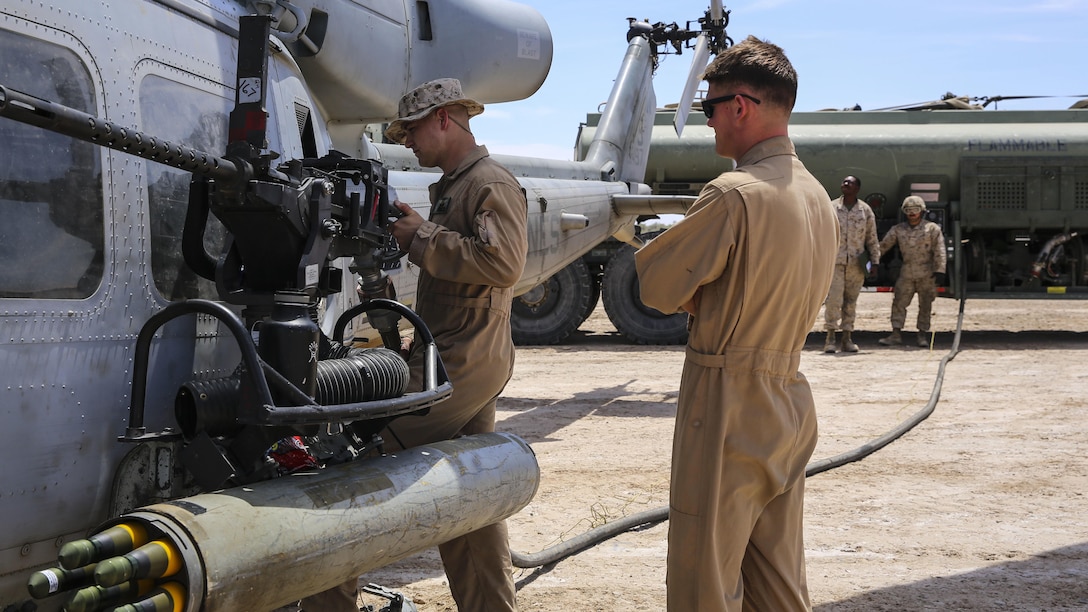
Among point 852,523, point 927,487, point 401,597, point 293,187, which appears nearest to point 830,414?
point 927,487

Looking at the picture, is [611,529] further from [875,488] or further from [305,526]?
[305,526]

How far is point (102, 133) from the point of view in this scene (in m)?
2.13

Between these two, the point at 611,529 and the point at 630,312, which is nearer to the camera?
the point at 611,529

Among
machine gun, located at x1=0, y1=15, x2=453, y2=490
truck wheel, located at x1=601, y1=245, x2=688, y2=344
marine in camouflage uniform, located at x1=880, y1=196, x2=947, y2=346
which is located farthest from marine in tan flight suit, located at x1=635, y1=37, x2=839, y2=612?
marine in camouflage uniform, located at x1=880, y1=196, x2=947, y2=346

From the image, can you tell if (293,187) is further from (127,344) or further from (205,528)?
(205,528)

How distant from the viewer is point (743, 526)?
2.69 m

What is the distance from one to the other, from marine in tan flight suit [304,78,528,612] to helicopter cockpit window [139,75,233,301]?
24.1 inches

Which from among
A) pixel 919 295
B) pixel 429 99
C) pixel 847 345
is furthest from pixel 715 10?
pixel 429 99

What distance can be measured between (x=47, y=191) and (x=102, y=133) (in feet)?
1.67

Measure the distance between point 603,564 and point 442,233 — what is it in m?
1.84

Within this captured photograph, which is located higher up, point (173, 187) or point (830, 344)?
point (173, 187)

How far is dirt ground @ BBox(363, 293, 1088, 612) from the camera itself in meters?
4.16

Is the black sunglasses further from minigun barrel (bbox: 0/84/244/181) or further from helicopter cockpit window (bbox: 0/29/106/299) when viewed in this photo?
helicopter cockpit window (bbox: 0/29/106/299)

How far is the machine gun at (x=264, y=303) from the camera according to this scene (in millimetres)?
2484
